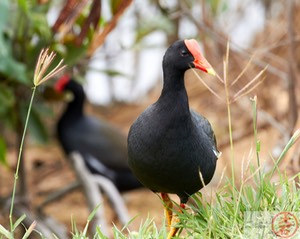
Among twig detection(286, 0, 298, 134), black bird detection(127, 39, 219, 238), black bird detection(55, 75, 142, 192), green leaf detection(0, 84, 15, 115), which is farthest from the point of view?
black bird detection(55, 75, 142, 192)

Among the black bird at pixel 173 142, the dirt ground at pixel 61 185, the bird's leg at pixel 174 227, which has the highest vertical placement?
the black bird at pixel 173 142

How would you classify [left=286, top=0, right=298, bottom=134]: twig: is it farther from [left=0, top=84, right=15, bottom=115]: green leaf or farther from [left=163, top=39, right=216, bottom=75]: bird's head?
[left=163, top=39, right=216, bottom=75]: bird's head

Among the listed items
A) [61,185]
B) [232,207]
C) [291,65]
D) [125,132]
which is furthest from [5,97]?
[125,132]

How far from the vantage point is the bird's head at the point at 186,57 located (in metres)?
2.78

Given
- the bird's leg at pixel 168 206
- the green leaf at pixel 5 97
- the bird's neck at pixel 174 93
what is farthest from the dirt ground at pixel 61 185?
the bird's neck at pixel 174 93

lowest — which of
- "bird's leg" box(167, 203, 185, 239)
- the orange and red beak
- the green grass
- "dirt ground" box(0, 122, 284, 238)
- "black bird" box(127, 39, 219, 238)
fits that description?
"dirt ground" box(0, 122, 284, 238)

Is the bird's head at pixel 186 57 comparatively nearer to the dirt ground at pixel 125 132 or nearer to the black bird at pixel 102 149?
Result: the dirt ground at pixel 125 132

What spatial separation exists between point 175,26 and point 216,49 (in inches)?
35.9

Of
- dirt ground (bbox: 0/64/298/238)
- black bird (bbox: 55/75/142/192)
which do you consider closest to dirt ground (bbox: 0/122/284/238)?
dirt ground (bbox: 0/64/298/238)

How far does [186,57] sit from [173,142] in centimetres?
33

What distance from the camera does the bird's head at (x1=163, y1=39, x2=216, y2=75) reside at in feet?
9.12

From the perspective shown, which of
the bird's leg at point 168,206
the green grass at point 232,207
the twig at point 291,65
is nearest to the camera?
the green grass at point 232,207

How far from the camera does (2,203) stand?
5.33 meters

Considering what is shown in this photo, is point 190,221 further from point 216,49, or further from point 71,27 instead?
point 216,49
